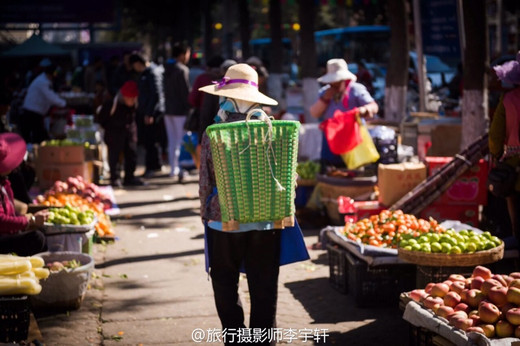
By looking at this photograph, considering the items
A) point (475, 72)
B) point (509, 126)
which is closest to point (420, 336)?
point (509, 126)

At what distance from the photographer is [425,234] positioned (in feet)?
25.1

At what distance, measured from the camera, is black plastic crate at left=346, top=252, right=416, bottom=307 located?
7.97 metres

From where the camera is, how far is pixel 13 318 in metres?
5.79

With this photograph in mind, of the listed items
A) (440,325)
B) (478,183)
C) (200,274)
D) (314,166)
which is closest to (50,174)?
(314,166)

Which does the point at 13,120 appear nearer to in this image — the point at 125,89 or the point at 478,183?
the point at 125,89

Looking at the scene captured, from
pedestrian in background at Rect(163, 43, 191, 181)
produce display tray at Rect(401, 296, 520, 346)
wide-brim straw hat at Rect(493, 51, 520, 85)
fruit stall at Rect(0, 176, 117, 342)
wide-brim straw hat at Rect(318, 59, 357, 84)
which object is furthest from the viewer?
pedestrian in background at Rect(163, 43, 191, 181)

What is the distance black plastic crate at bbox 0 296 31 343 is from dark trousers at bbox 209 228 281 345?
48.6 inches

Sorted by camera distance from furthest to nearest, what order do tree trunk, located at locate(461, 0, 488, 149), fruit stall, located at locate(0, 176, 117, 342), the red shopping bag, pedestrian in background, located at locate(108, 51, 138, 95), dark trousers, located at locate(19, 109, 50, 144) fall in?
1. dark trousers, located at locate(19, 109, 50, 144)
2. pedestrian in background, located at locate(108, 51, 138, 95)
3. tree trunk, located at locate(461, 0, 488, 149)
4. the red shopping bag
5. fruit stall, located at locate(0, 176, 117, 342)

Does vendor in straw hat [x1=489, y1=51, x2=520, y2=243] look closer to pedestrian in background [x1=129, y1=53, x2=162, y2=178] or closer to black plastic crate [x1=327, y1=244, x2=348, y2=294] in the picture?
black plastic crate [x1=327, y1=244, x2=348, y2=294]

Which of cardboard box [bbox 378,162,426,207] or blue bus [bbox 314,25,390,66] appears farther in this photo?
blue bus [bbox 314,25,390,66]

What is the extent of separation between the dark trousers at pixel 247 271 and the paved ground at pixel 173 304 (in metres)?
1.13

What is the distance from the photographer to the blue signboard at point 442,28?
56.4 ft

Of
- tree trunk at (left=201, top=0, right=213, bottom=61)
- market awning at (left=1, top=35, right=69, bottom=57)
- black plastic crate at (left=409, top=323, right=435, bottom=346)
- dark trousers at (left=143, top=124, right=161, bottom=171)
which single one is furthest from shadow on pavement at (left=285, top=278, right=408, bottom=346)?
market awning at (left=1, top=35, right=69, bottom=57)

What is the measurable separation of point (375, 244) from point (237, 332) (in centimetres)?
250
